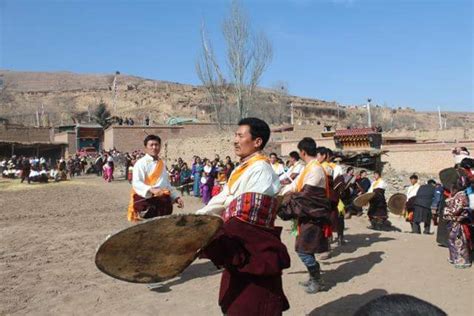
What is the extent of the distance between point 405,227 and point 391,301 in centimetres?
1327

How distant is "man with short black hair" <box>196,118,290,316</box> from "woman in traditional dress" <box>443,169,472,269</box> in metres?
4.19

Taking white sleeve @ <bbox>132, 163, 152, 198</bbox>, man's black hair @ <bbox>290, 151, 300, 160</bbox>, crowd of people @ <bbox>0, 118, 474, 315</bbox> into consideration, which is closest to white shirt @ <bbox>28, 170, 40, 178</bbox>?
crowd of people @ <bbox>0, 118, 474, 315</bbox>

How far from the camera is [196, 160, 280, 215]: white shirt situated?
10.3 feet

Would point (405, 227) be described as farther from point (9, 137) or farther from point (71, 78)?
point (71, 78)

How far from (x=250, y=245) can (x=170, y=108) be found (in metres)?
73.3

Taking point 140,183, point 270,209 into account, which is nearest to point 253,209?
point 270,209

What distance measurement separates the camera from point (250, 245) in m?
2.97

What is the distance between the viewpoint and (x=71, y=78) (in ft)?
423

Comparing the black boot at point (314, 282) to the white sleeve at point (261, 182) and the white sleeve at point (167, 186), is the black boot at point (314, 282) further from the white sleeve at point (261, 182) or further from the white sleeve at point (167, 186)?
the white sleeve at point (261, 182)

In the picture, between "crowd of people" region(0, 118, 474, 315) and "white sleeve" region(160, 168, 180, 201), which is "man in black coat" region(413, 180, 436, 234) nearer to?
"crowd of people" region(0, 118, 474, 315)

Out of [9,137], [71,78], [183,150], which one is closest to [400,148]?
[183,150]

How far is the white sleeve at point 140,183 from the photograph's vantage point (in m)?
5.90

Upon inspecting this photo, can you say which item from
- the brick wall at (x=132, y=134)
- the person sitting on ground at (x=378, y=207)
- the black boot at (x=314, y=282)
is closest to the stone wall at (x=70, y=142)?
the brick wall at (x=132, y=134)

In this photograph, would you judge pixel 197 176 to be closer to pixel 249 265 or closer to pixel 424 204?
pixel 424 204
